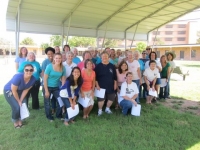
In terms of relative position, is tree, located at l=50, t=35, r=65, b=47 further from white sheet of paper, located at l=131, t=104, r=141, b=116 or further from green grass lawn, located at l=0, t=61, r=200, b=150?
green grass lawn, located at l=0, t=61, r=200, b=150

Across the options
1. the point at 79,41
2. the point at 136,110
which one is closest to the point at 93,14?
the point at 136,110

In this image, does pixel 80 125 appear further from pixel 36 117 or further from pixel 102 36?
pixel 102 36

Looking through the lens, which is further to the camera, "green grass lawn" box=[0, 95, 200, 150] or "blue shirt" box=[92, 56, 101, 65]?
"blue shirt" box=[92, 56, 101, 65]

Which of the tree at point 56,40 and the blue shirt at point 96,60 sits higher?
the tree at point 56,40

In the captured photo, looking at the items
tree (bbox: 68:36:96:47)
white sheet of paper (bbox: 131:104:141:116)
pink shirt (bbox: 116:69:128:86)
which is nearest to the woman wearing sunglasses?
pink shirt (bbox: 116:69:128:86)

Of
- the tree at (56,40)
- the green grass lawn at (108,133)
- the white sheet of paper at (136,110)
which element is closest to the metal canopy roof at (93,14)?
the green grass lawn at (108,133)

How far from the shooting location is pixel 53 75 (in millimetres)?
4016

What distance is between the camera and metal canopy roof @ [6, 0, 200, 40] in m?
7.74

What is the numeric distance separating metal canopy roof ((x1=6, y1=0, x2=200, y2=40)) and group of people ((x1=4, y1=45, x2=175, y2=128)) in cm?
336

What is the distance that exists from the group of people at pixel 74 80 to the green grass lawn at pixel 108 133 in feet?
0.95

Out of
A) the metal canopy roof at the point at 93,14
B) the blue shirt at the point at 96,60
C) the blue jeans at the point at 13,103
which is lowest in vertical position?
the blue jeans at the point at 13,103

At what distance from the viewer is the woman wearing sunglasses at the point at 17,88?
364 centimetres

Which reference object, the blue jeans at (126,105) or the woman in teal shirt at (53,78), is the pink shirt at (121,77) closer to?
the blue jeans at (126,105)

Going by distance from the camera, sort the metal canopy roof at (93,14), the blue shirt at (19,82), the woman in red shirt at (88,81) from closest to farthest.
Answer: the blue shirt at (19,82), the woman in red shirt at (88,81), the metal canopy roof at (93,14)
